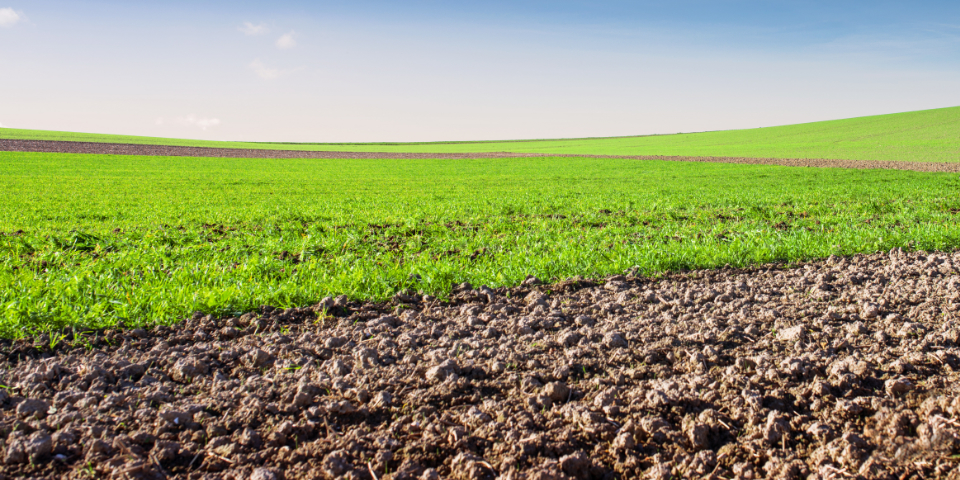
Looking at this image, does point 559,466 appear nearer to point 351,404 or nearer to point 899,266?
point 351,404

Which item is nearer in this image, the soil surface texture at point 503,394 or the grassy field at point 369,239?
the soil surface texture at point 503,394

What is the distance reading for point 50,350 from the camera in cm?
454

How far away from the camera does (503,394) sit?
3.77m

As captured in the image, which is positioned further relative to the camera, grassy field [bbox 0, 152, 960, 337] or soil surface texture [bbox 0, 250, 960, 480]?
grassy field [bbox 0, 152, 960, 337]

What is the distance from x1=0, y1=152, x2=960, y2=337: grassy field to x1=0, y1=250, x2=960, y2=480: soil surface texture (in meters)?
0.84

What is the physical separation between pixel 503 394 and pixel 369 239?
7516 millimetres

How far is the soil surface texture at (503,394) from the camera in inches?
118

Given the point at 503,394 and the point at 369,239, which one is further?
the point at 369,239

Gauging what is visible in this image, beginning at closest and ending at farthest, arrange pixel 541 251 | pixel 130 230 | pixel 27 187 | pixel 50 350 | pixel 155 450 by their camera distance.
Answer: pixel 155 450 → pixel 50 350 → pixel 541 251 → pixel 130 230 → pixel 27 187

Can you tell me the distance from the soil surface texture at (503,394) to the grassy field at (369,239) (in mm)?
844

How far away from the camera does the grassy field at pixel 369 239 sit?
610 cm

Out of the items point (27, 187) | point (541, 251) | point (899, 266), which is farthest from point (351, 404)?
point (27, 187)

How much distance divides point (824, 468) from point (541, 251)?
6266 mm

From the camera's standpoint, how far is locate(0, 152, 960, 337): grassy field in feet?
20.0
